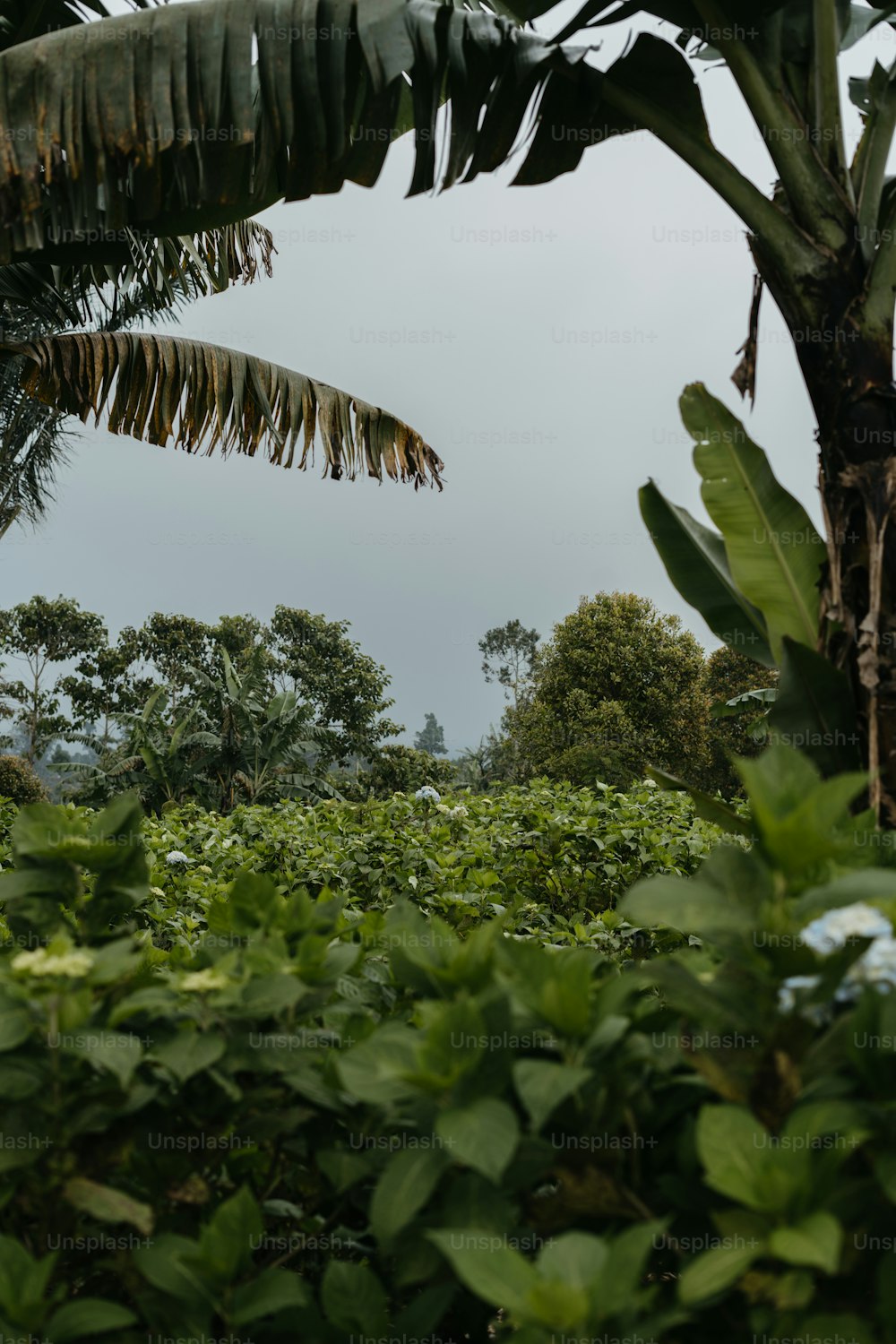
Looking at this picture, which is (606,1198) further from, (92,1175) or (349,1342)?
(92,1175)

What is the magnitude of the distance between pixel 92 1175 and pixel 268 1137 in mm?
232

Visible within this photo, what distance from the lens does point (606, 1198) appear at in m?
1.20

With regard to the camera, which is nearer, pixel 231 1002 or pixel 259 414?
pixel 231 1002

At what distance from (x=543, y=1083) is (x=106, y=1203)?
555 mm

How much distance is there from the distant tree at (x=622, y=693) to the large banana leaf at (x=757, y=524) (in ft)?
66.1

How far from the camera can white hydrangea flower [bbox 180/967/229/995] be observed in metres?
1.33

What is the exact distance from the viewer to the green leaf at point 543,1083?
111 cm

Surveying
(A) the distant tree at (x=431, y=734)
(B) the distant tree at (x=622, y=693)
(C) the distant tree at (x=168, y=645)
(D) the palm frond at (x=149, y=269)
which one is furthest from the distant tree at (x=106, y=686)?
(A) the distant tree at (x=431, y=734)

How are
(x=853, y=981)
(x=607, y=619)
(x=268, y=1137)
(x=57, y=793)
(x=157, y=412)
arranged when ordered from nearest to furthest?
(x=853, y=981), (x=268, y=1137), (x=157, y=412), (x=607, y=619), (x=57, y=793)

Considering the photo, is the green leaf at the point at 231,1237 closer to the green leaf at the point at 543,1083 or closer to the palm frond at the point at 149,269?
the green leaf at the point at 543,1083

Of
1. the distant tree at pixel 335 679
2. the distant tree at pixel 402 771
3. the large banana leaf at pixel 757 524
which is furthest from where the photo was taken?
the distant tree at pixel 335 679

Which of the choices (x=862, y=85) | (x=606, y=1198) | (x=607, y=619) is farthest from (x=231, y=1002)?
(x=607, y=619)

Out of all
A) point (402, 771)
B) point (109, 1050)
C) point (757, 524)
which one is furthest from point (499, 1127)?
point (402, 771)

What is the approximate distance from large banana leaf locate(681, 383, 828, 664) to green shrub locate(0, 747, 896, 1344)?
1358 mm
